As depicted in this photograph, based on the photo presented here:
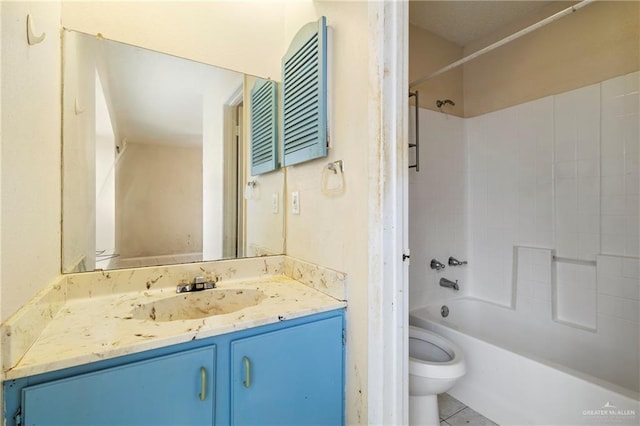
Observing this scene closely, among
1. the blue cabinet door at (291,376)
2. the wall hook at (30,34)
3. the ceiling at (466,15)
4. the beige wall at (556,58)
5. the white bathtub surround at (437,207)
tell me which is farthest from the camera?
the white bathtub surround at (437,207)

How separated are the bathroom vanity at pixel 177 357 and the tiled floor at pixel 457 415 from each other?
0.85 metres

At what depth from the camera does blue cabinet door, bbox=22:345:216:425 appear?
0.64 meters

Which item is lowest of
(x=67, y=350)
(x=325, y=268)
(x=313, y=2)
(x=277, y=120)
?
(x=67, y=350)

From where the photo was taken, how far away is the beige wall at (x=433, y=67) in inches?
81.4

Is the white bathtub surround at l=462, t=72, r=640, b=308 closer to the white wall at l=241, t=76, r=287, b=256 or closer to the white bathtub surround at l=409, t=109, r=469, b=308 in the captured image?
the white bathtub surround at l=409, t=109, r=469, b=308

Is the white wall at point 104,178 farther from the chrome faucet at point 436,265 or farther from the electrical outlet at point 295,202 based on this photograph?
the chrome faucet at point 436,265

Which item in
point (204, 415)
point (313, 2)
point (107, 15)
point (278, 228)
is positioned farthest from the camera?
point (278, 228)

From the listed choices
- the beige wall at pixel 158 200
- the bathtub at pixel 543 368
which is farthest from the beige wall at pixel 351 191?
the bathtub at pixel 543 368

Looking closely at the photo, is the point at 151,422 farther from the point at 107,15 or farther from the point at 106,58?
the point at 107,15

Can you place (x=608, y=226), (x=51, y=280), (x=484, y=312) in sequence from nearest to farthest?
(x=51, y=280)
(x=608, y=226)
(x=484, y=312)

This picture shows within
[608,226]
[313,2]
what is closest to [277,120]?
[313,2]

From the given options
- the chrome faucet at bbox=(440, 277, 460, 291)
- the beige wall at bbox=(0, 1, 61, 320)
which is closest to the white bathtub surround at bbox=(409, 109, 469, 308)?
the chrome faucet at bbox=(440, 277, 460, 291)

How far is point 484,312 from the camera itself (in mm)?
2141

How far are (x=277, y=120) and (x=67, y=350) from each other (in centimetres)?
123
